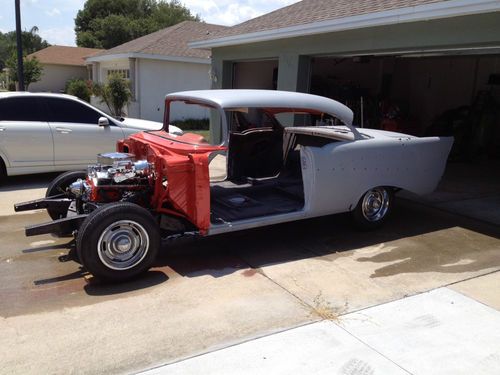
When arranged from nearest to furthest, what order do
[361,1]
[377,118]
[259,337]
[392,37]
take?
[259,337] < [392,37] < [361,1] < [377,118]

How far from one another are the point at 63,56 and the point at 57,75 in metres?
1.73

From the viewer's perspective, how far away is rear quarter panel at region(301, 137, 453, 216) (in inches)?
205

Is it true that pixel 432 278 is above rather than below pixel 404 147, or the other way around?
below

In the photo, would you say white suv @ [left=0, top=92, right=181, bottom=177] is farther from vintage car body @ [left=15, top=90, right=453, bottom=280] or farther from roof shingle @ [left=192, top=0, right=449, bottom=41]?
roof shingle @ [left=192, top=0, right=449, bottom=41]

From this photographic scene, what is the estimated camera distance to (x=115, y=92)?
1911 cm

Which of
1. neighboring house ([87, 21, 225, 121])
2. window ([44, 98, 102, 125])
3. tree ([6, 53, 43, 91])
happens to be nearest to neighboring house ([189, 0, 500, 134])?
window ([44, 98, 102, 125])

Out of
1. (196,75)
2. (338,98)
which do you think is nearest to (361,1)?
(338,98)

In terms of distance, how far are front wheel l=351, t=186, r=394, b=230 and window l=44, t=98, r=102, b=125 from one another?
5.26 meters

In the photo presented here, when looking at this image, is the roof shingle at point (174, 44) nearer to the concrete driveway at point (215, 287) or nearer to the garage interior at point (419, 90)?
Answer: the garage interior at point (419, 90)

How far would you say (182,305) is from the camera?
3.99 meters

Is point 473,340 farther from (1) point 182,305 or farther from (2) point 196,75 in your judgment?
(2) point 196,75

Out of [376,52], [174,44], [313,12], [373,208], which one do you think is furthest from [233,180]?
[174,44]

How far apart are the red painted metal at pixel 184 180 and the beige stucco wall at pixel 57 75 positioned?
112 feet

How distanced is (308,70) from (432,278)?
6448mm
